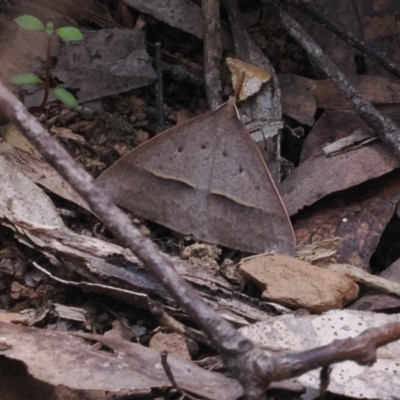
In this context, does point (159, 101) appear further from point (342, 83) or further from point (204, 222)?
point (342, 83)

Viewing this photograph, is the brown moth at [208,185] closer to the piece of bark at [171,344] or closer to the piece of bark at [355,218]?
the piece of bark at [355,218]

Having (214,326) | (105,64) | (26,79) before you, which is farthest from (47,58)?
(214,326)

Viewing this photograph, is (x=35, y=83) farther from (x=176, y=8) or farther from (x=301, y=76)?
(x=301, y=76)

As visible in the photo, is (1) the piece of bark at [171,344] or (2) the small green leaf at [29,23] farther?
(2) the small green leaf at [29,23]

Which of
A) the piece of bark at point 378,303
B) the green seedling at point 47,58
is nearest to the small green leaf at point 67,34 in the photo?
the green seedling at point 47,58

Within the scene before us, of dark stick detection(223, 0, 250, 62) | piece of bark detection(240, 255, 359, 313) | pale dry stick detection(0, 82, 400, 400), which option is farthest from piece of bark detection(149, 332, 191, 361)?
dark stick detection(223, 0, 250, 62)
